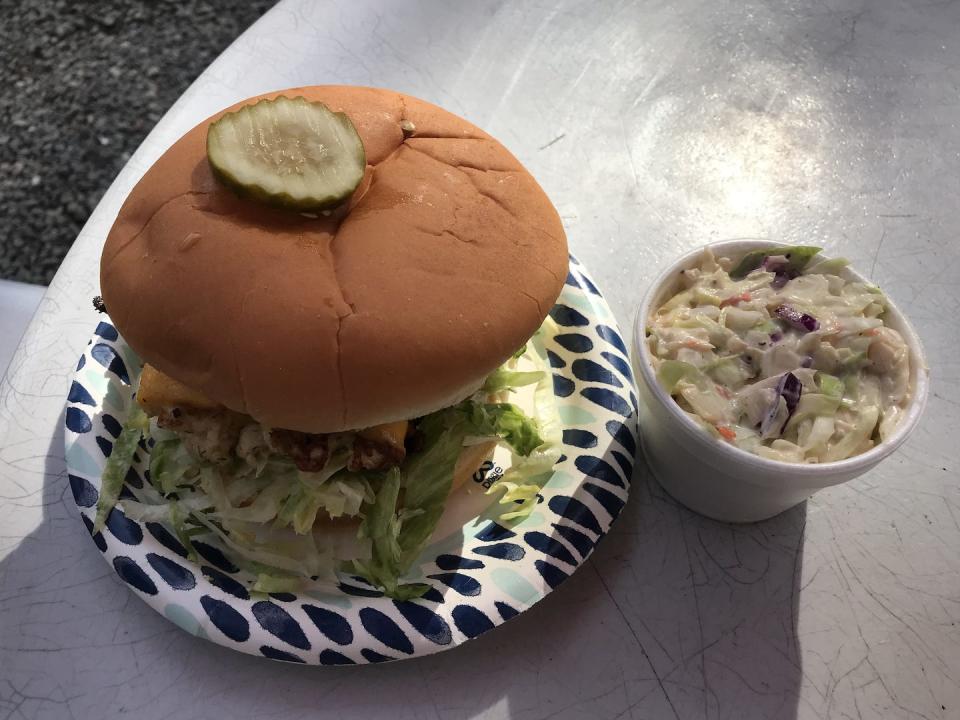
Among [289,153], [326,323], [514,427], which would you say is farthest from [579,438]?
[289,153]

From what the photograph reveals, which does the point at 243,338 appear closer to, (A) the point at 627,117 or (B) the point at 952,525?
(B) the point at 952,525

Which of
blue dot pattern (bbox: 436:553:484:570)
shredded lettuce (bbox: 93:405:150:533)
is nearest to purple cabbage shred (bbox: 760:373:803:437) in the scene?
blue dot pattern (bbox: 436:553:484:570)

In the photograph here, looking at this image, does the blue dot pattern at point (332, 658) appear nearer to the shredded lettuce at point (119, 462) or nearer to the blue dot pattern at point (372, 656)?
the blue dot pattern at point (372, 656)

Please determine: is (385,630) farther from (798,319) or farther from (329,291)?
(798,319)

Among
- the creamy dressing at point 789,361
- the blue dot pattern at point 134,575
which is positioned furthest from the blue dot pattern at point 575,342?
the blue dot pattern at point 134,575

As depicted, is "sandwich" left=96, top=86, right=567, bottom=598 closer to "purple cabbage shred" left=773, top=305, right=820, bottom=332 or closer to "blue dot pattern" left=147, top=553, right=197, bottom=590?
"blue dot pattern" left=147, top=553, right=197, bottom=590

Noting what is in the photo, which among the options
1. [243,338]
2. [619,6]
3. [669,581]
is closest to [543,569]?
[669,581]
